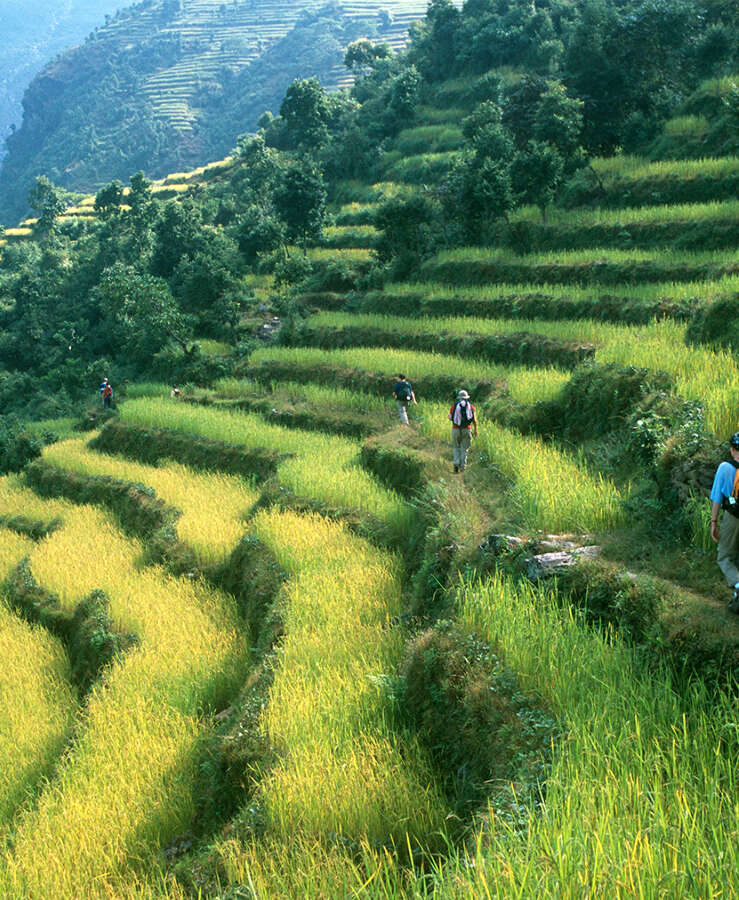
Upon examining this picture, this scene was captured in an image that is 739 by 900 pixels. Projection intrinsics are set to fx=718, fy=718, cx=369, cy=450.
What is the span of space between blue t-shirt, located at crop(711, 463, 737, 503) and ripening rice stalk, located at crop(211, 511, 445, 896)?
2.81 meters

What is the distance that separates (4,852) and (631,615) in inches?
195

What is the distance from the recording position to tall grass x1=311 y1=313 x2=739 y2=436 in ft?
23.6

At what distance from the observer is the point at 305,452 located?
12852 millimetres

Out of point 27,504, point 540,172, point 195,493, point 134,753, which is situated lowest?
point 27,504

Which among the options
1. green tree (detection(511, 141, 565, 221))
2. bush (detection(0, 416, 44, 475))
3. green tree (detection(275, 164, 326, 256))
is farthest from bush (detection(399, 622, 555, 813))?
green tree (detection(275, 164, 326, 256))

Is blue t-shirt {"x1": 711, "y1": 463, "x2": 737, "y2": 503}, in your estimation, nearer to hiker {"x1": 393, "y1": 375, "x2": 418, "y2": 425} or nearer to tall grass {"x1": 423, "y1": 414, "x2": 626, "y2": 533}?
tall grass {"x1": 423, "y1": 414, "x2": 626, "y2": 533}

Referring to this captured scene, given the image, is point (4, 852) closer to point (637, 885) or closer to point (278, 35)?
point (637, 885)

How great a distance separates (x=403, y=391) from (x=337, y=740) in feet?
27.4

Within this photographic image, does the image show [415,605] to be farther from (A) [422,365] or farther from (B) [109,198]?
(B) [109,198]

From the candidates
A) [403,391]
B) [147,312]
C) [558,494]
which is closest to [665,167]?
[403,391]

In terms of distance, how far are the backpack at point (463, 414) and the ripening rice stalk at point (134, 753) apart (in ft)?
12.5

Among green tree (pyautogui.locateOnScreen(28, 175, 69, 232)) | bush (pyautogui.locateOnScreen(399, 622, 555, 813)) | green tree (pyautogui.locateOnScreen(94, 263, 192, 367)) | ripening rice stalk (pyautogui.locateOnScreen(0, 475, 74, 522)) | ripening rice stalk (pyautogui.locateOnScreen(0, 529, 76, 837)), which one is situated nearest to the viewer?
bush (pyautogui.locateOnScreen(399, 622, 555, 813))

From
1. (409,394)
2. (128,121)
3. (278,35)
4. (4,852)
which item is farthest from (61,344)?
(278,35)

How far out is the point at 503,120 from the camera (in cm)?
2786
